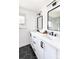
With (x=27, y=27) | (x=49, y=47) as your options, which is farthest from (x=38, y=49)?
(x=27, y=27)

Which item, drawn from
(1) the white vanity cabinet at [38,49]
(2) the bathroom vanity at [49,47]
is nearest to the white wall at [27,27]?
(1) the white vanity cabinet at [38,49]

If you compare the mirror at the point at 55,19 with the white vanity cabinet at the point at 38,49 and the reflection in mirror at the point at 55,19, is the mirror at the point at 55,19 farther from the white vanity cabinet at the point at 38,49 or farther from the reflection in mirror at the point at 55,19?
the white vanity cabinet at the point at 38,49

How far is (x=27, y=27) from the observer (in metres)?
3.97

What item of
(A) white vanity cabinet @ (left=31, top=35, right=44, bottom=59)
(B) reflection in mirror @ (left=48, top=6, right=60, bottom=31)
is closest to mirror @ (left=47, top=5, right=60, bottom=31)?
(B) reflection in mirror @ (left=48, top=6, right=60, bottom=31)

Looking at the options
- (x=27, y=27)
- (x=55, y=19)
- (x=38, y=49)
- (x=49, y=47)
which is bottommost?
(x=38, y=49)

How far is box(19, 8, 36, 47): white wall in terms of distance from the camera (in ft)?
12.2

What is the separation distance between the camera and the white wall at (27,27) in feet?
12.2

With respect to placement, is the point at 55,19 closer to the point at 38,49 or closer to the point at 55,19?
the point at 55,19

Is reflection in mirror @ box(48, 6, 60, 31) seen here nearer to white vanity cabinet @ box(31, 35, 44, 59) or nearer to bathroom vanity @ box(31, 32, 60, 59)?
bathroom vanity @ box(31, 32, 60, 59)

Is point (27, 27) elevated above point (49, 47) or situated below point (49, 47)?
above
